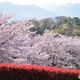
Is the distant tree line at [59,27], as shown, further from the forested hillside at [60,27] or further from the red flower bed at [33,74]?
the red flower bed at [33,74]

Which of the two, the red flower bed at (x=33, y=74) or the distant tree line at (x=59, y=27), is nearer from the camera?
the red flower bed at (x=33, y=74)

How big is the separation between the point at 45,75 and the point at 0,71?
72.9 inches

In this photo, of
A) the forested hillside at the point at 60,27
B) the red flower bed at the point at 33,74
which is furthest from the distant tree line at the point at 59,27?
the red flower bed at the point at 33,74

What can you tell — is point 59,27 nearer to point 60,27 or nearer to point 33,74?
point 60,27

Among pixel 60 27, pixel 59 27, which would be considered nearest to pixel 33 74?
pixel 60 27

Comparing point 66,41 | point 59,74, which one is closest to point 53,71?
point 59,74

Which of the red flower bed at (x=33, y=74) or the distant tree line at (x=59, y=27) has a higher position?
the red flower bed at (x=33, y=74)

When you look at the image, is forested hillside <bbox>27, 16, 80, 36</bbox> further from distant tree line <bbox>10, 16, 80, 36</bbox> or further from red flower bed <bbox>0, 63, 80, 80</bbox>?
red flower bed <bbox>0, 63, 80, 80</bbox>

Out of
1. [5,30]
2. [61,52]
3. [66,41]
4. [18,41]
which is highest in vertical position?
[5,30]

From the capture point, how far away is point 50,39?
47.5 feet

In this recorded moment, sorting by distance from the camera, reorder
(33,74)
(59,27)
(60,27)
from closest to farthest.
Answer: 1. (33,74)
2. (60,27)
3. (59,27)

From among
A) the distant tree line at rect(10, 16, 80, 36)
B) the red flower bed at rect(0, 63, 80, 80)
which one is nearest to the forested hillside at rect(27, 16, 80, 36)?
the distant tree line at rect(10, 16, 80, 36)

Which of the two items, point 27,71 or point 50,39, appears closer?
point 27,71

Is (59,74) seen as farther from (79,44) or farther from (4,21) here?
(79,44)
